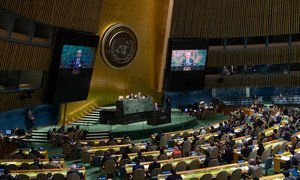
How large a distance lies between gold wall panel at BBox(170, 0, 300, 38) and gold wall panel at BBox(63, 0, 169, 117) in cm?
163

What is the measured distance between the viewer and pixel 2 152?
1692 cm

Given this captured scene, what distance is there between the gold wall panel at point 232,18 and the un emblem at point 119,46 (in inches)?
155

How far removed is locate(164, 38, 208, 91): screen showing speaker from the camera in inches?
1136


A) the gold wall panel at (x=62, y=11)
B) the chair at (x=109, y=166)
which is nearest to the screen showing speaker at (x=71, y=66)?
the gold wall panel at (x=62, y=11)

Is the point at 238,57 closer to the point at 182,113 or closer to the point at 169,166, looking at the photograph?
the point at 182,113

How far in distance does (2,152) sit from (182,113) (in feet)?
50.2

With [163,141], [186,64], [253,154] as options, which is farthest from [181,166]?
[186,64]

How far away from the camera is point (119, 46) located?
27594mm

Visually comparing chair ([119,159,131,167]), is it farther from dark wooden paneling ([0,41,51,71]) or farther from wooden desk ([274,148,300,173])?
dark wooden paneling ([0,41,51,71])

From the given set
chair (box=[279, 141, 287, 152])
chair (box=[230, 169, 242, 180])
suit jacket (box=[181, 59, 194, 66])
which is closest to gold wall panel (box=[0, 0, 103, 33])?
suit jacket (box=[181, 59, 194, 66])

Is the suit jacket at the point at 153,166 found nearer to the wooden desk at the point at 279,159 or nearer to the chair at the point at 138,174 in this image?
the chair at the point at 138,174

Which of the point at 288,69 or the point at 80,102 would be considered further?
the point at 288,69

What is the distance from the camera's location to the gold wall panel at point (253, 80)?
32.2 meters

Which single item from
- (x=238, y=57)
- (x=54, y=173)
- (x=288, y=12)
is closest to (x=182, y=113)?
(x=238, y=57)
